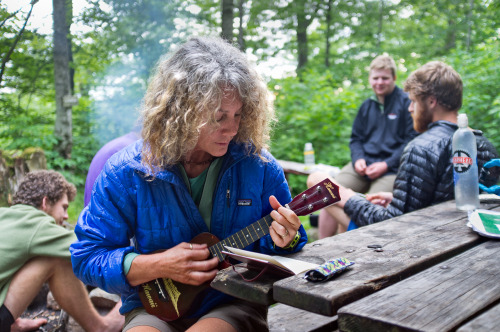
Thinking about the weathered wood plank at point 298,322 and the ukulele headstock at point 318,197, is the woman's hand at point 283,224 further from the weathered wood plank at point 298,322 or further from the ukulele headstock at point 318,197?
the weathered wood plank at point 298,322

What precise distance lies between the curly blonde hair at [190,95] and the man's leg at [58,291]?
1.35m

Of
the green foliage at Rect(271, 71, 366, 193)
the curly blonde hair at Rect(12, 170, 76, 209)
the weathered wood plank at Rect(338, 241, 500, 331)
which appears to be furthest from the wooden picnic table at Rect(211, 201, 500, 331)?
the green foliage at Rect(271, 71, 366, 193)

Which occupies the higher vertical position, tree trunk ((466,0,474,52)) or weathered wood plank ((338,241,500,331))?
tree trunk ((466,0,474,52))

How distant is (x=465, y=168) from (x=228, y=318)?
1461 millimetres

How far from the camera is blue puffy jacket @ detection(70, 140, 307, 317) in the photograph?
1.84 meters

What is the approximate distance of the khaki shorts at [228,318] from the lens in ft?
5.85

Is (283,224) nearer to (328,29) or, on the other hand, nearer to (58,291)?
(58,291)

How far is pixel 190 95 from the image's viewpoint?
1830 millimetres

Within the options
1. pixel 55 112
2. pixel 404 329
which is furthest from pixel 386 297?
pixel 55 112

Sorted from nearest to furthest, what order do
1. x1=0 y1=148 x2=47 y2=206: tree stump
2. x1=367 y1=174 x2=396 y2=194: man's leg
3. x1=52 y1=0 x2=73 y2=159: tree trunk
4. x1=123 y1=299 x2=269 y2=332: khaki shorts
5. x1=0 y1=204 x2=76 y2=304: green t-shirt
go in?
x1=123 y1=299 x2=269 y2=332: khaki shorts
x1=0 y1=204 x2=76 y2=304: green t-shirt
x1=0 y1=148 x2=47 y2=206: tree stump
x1=52 y1=0 x2=73 y2=159: tree trunk
x1=367 y1=174 x2=396 y2=194: man's leg

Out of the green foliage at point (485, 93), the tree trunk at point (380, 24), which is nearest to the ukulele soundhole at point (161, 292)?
the green foliage at point (485, 93)

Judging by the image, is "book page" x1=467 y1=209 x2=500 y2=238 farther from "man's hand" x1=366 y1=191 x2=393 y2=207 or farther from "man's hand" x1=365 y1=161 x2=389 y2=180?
"man's hand" x1=365 y1=161 x2=389 y2=180

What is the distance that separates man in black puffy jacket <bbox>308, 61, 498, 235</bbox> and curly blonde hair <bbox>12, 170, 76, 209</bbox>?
6.42 ft

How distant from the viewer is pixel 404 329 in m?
1.05
